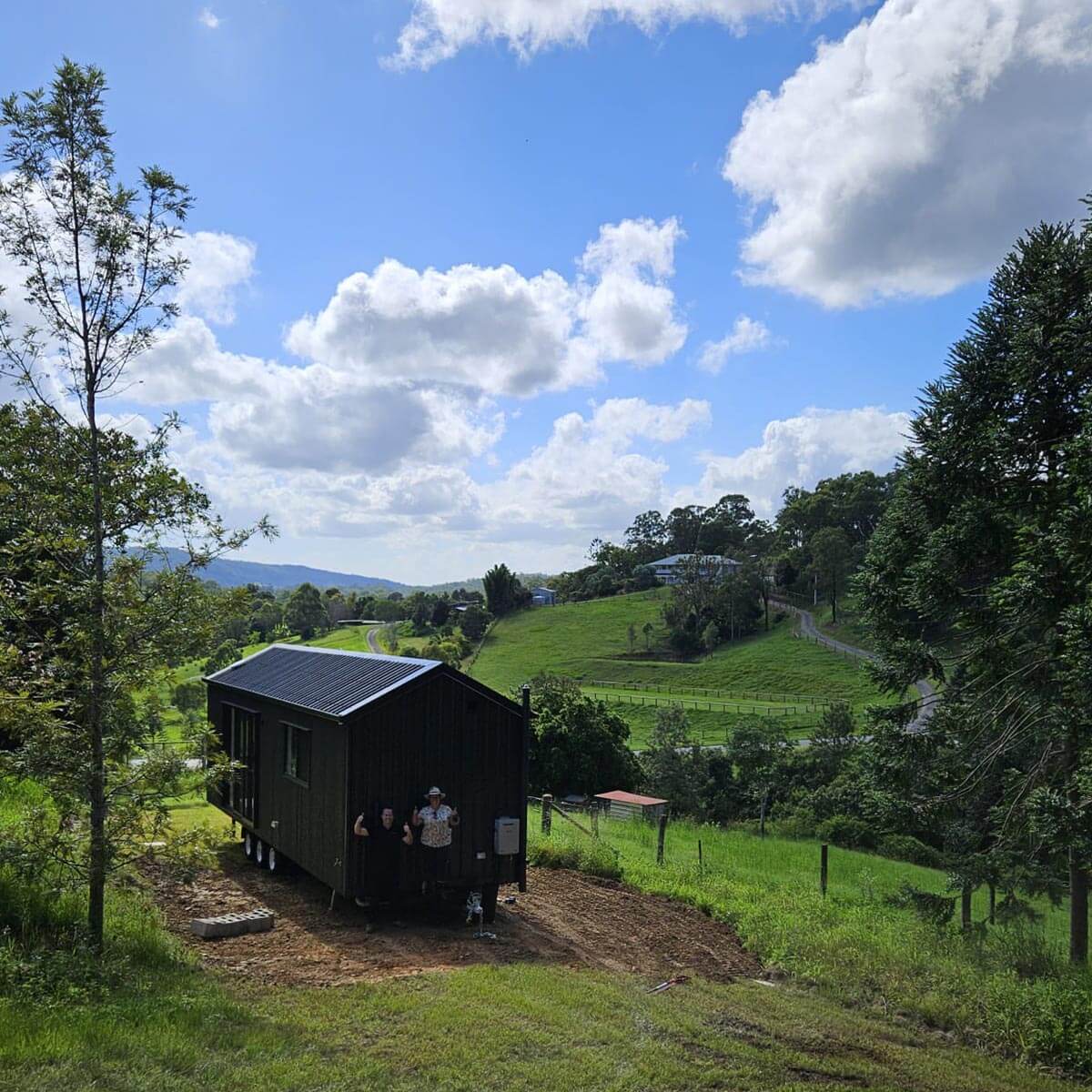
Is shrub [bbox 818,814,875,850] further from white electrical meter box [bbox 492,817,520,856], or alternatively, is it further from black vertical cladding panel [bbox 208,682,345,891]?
black vertical cladding panel [bbox 208,682,345,891]

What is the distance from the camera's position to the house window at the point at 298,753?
39.6ft

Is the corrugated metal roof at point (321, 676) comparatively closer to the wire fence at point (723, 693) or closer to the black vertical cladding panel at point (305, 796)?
the black vertical cladding panel at point (305, 796)

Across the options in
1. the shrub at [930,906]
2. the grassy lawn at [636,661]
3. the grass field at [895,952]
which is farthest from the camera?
the grassy lawn at [636,661]

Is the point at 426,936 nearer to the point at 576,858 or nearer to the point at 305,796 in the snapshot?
the point at 305,796

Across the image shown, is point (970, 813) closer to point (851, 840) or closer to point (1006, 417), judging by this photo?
point (1006, 417)

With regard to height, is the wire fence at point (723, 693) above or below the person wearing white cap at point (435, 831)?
below

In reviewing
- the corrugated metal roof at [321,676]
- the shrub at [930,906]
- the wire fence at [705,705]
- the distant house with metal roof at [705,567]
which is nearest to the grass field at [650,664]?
the wire fence at [705,705]

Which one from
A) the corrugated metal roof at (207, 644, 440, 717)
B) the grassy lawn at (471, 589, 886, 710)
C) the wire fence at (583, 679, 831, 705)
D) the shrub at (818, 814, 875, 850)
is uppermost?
the corrugated metal roof at (207, 644, 440, 717)

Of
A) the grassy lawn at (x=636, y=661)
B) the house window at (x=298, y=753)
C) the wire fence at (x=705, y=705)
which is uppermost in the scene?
the house window at (x=298, y=753)

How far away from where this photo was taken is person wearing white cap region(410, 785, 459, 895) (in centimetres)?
1109

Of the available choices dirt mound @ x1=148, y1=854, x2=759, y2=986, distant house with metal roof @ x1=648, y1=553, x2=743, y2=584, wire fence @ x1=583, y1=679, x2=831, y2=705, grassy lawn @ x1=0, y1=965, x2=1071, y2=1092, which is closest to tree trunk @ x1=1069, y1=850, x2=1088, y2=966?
grassy lawn @ x1=0, y1=965, x2=1071, y2=1092

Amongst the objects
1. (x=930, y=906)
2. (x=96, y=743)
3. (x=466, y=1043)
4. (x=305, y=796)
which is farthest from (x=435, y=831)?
(x=930, y=906)

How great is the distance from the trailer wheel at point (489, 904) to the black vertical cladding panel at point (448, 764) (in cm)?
14

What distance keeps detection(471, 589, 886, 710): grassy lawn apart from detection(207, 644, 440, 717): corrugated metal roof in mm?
41694
